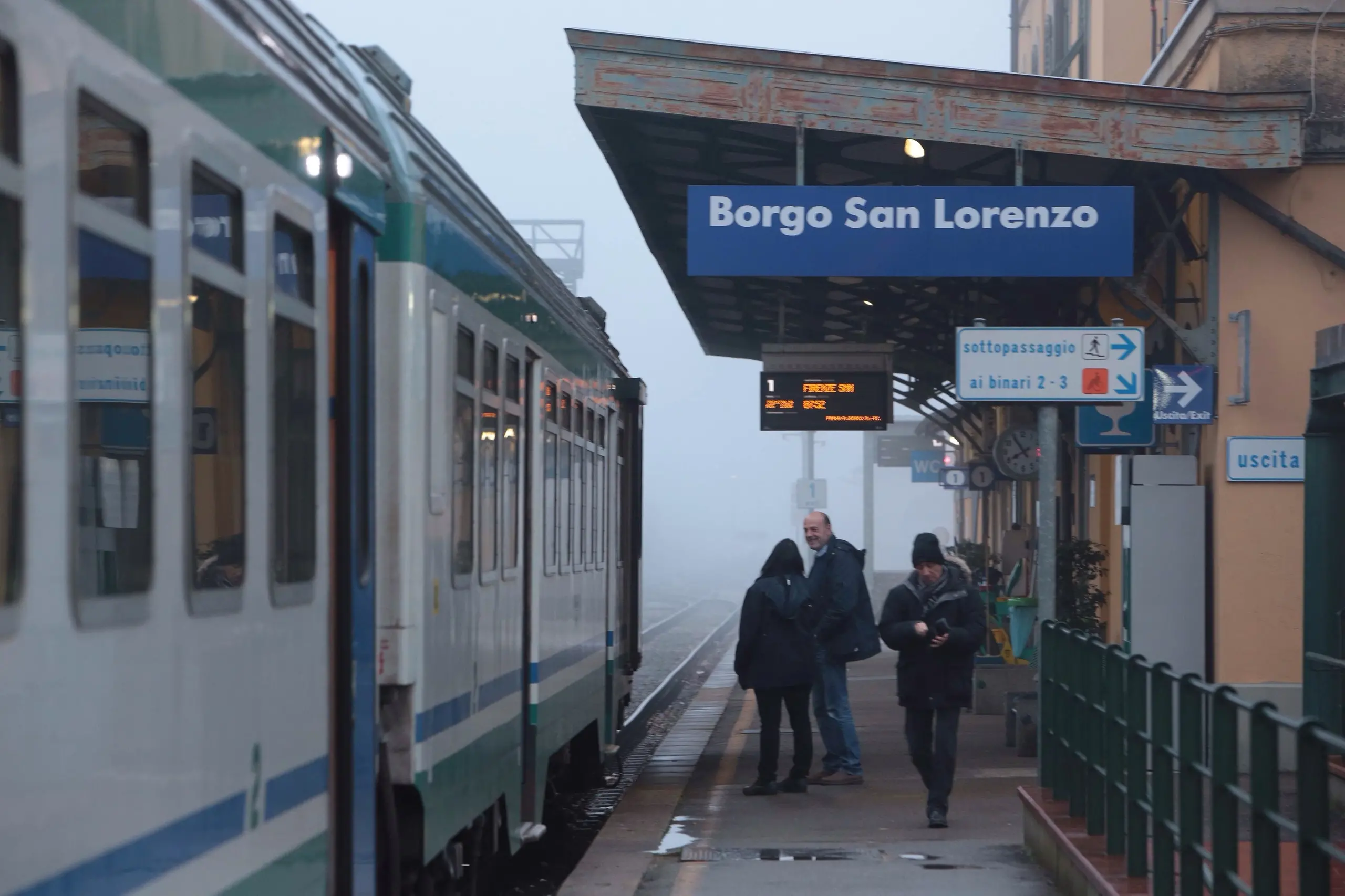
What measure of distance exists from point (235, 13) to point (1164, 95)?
968cm

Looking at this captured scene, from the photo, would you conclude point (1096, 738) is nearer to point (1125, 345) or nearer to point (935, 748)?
point (1125, 345)

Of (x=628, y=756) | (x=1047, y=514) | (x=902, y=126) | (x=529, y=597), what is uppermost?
(x=902, y=126)

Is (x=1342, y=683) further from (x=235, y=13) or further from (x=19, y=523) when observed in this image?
(x=19, y=523)

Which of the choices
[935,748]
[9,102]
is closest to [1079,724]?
[935,748]

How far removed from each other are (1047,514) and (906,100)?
5133 millimetres

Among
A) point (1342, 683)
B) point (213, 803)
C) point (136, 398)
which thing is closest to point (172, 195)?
point (136, 398)

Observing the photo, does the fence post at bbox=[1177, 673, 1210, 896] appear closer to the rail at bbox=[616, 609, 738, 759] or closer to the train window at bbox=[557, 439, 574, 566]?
the train window at bbox=[557, 439, 574, 566]

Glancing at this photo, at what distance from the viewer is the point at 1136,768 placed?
6.55m

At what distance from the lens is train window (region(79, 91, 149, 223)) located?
311 centimetres

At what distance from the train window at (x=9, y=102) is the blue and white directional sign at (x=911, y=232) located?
31.3ft

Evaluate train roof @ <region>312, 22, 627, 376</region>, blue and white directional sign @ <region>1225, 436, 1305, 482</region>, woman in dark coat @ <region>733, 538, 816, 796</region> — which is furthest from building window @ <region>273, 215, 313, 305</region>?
blue and white directional sign @ <region>1225, 436, 1305, 482</region>

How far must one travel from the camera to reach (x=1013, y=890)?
8086 millimetres

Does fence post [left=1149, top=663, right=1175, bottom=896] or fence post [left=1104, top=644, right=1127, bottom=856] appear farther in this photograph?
fence post [left=1104, top=644, right=1127, bottom=856]

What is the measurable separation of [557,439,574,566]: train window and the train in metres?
1.61
